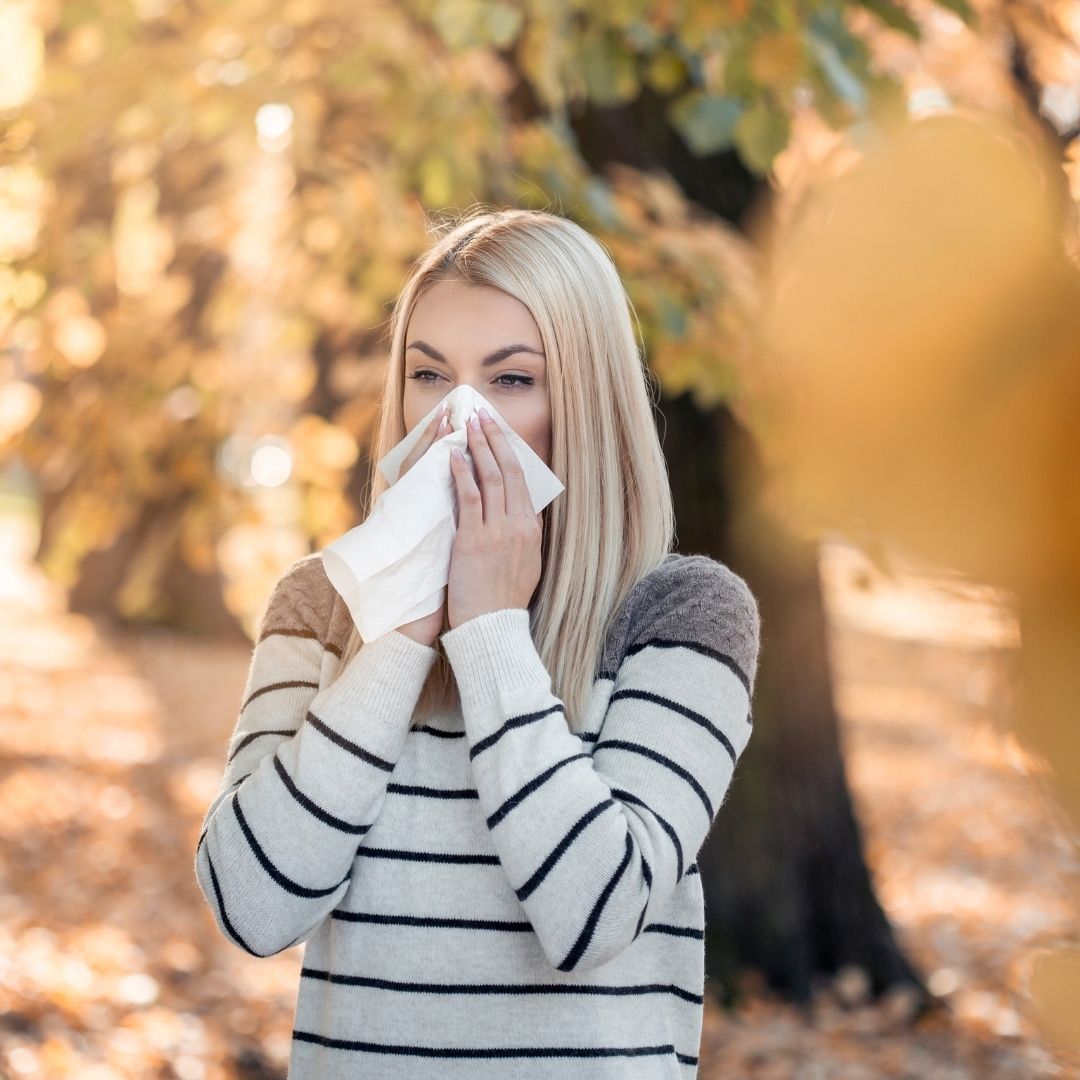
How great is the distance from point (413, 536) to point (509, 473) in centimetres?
15

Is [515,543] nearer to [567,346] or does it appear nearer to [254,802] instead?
[567,346]

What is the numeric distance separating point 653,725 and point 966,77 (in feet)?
24.3

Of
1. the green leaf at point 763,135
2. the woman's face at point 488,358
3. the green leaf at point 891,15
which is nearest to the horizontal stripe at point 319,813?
the woman's face at point 488,358

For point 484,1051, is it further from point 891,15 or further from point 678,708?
point 891,15

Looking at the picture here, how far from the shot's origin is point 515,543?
1.68 m

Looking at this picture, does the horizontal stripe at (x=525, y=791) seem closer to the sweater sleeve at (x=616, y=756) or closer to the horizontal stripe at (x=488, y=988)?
the sweater sleeve at (x=616, y=756)

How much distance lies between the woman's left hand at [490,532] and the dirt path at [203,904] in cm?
44

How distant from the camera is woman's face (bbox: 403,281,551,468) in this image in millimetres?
1819

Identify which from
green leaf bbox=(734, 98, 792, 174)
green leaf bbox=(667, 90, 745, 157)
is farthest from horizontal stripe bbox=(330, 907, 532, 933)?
green leaf bbox=(667, 90, 745, 157)

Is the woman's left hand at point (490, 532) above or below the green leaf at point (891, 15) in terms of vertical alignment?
below

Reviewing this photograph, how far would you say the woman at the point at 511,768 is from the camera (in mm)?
1598

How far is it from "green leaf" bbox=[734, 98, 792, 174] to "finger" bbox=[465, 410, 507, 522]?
103cm

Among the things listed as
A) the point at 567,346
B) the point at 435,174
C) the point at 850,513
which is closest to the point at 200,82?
the point at 435,174

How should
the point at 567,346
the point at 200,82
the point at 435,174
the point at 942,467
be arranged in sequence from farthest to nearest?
the point at 200,82
the point at 435,174
the point at 567,346
the point at 942,467
